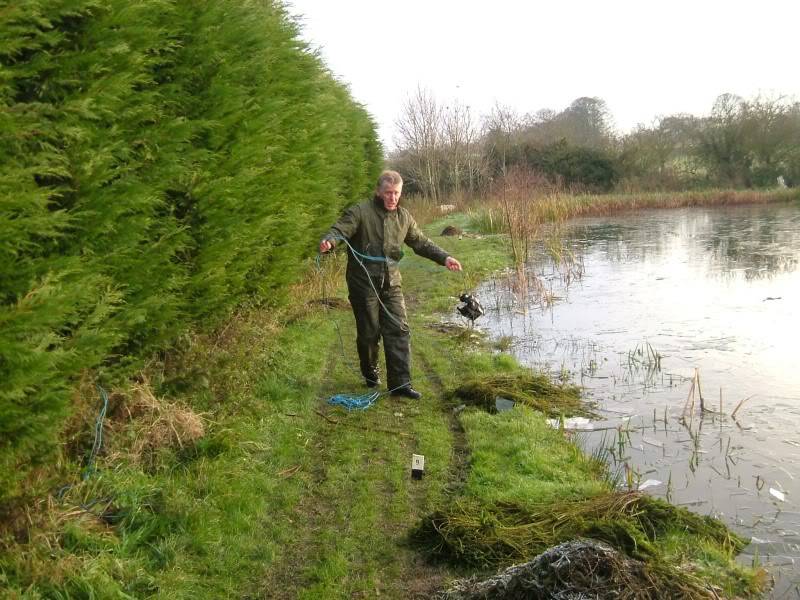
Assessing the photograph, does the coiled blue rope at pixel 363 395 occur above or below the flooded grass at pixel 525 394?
above

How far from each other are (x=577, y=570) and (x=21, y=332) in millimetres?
2959

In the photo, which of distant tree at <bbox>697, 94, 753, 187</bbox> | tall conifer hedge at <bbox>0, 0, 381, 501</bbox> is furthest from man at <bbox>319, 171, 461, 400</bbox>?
distant tree at <bbox>697, 94, 753, 187</bbox>

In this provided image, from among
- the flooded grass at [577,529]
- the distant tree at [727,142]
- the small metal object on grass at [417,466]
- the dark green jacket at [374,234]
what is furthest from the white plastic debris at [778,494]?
the distant tree at [727,142]

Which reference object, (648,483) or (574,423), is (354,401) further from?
(648,483)

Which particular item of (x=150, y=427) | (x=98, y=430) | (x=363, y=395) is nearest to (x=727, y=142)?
(x=363, y=395)

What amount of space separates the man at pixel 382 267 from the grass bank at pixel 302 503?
56 centimetres

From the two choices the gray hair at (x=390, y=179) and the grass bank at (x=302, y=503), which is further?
the gray hair at (x=390, y=179)

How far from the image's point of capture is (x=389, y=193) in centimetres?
691

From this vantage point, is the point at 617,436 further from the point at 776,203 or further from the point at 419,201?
the point at 776,203

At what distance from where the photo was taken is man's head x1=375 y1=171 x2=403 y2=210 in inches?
272

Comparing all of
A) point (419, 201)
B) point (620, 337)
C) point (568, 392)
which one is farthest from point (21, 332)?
point (419, 201)

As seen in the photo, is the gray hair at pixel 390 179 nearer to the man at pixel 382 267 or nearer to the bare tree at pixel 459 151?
the man at pixel 382 267

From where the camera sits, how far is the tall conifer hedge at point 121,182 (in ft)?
10.8

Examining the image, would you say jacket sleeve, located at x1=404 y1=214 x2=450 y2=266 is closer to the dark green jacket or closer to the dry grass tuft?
the dark green jacket
